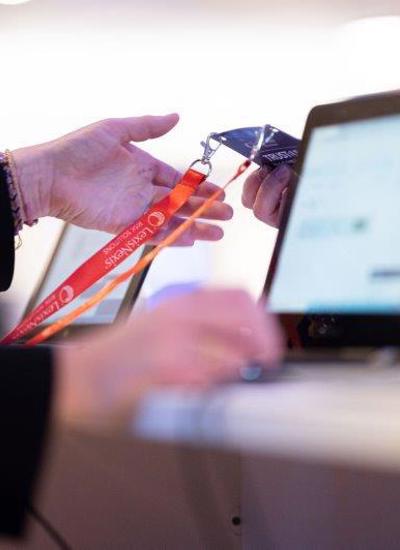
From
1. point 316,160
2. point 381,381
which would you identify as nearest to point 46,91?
point 316,160

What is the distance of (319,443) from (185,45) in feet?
6.62

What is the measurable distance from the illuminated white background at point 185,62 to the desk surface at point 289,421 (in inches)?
63.4

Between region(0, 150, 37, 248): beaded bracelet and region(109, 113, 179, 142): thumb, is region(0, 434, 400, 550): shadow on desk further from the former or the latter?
region(109, 113, 179, 142): thumb

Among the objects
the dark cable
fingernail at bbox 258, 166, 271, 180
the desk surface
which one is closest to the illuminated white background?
fingernail at bbox 258, 166, 271, 180

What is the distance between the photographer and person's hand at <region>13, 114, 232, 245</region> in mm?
1092

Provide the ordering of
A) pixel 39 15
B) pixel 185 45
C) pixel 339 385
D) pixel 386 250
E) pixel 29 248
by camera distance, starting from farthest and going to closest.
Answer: pixel 185 45
pixel 39 15
pixel 29 248
pixel 386 250
pixel 339 385

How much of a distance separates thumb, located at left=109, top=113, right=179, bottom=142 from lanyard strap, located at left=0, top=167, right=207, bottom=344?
0.14 meters

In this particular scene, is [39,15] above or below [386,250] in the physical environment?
above

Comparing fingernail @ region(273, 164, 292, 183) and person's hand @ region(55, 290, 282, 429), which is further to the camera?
fingernail @ region(273, 164, 292, 183)

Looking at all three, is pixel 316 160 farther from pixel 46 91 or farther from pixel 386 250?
pixel 46 91

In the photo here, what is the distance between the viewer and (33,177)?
1.08m

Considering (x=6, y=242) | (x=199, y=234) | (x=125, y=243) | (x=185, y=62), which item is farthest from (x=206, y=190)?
(x=185, y=62)

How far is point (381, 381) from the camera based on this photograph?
0.64 m

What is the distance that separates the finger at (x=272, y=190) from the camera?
3.46ft
